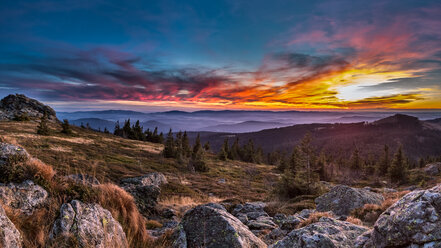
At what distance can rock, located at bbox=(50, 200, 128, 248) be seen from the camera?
3863 millimetres

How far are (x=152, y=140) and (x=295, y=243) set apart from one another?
335 ft

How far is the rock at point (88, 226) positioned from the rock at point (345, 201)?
12676 mm

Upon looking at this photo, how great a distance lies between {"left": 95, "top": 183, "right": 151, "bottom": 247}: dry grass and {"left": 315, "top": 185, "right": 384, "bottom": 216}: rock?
38.8 ft

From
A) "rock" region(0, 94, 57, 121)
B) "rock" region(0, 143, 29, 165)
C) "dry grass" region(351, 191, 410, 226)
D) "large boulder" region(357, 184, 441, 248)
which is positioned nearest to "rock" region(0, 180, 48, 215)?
"rock" region(0, 143, 29, 165)

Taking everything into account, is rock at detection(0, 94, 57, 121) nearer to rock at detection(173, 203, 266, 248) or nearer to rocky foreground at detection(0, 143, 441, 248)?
rocky foreground at detection(0, 143, 441, 248)

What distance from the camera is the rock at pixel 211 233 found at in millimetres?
4895

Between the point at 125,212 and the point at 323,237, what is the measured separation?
A: 4897mm

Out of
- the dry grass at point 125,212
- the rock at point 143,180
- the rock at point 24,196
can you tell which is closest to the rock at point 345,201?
the dry grass at point 125,212

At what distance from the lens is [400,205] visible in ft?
13.8

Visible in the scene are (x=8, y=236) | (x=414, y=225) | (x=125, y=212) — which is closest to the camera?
(x=8, y=236)

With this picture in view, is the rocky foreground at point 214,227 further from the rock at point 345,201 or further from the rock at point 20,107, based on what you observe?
the rock at point 20,107

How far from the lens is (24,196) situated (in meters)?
4.45

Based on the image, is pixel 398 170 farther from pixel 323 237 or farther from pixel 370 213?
pixel 323 237

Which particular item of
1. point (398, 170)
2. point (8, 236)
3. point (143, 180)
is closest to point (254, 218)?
point (8, 236)
